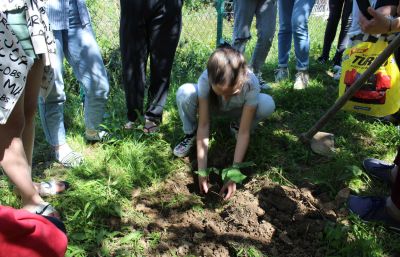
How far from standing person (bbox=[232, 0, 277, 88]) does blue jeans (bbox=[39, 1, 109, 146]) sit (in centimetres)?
157

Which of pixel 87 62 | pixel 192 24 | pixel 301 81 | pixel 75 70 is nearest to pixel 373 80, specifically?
pixel 301 81

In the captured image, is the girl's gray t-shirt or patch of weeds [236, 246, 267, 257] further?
the girl's gray t-shirt

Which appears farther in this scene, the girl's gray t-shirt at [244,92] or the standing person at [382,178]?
the girl's gray t-shirt at [244,92]

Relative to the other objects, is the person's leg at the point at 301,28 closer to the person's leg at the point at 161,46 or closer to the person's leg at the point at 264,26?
the person's leg at the point at 264,26

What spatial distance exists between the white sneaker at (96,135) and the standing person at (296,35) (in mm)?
1987

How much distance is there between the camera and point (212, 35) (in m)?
5.30

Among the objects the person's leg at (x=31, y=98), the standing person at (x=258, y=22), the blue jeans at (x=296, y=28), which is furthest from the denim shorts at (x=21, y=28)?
the blue jeans at (x=296, y=28)

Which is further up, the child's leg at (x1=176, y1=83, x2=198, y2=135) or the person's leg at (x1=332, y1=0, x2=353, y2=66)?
the person's leg at (x1=332, y1=0, x2=353, y2=66)

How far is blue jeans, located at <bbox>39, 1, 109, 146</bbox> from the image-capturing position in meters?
2.42

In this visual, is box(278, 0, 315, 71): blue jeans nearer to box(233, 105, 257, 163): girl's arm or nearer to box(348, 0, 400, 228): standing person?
box(348, 0, 400, 228): standing person

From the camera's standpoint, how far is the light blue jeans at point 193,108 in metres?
2.69

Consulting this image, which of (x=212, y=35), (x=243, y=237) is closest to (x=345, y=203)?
(x=243, y=237)

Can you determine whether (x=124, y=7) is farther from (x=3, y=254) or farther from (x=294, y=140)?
(x=3, y=254)

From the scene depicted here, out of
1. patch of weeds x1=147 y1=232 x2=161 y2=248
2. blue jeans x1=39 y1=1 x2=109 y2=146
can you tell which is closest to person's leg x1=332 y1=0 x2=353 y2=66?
blue jeans x1=39 y1=1 x2=109 y2=146
